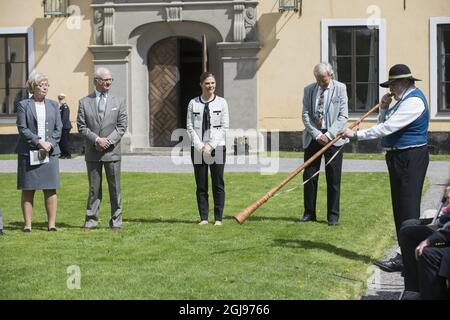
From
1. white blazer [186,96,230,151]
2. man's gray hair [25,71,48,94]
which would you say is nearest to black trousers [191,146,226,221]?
white blazer [186,96,230,151]

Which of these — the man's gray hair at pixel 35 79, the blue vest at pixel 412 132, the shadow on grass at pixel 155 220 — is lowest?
the shadow on grass at pixel 155 220

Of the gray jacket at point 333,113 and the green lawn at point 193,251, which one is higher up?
the gray jacket at point 333,113

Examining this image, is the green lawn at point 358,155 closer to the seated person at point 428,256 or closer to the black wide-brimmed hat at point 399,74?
the black wide-brimmed hat at point 399,74

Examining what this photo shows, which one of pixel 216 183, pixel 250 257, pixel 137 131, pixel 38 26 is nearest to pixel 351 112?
pixel 137 131

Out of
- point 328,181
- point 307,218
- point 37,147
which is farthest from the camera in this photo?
point 307,218

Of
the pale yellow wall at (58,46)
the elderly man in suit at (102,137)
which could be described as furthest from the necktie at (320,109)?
the pale yellow wall at (58,46)

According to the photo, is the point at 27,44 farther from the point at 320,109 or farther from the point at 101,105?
the point at 320,109

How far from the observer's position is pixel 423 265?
7.16 m

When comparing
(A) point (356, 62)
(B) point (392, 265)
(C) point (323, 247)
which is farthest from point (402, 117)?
(A) point (356, 62)

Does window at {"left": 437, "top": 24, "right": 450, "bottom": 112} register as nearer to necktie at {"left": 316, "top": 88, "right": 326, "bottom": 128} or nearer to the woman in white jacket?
necktie at {"left": 316, "top": 88, "right": 326, "bottom": 128}

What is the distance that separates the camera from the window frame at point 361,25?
2381 cm

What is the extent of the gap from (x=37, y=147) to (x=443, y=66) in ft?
47.8

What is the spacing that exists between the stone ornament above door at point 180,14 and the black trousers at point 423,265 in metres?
16.4
